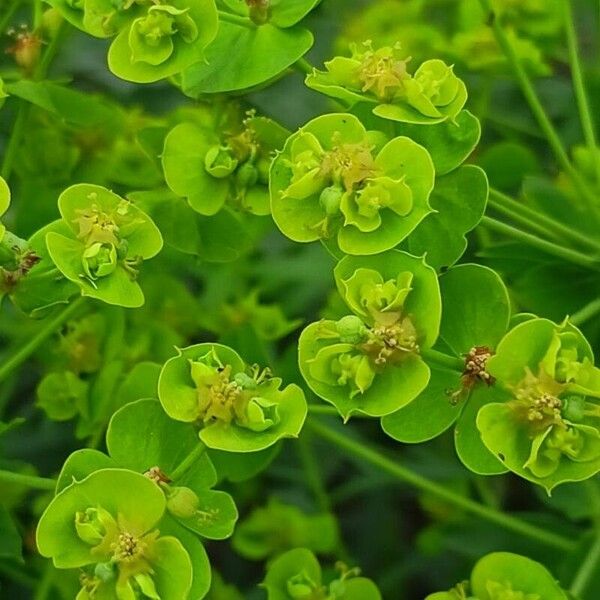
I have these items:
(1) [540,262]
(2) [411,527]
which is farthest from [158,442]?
(2) [411,527]

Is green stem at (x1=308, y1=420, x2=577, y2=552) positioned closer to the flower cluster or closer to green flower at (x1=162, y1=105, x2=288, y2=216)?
green flower at (x1=162, y1=105, x2=288, y2=216)

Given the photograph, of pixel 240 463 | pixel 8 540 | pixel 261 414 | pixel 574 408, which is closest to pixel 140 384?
pixel 240 463

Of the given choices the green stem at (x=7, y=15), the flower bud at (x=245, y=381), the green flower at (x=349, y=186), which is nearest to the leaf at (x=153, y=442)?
the flower bud at (x=245, y=381)

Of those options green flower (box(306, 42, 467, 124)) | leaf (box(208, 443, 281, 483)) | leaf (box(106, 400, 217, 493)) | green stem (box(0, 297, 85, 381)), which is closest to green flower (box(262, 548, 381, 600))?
leaf (box(208, 443, 281, 483))

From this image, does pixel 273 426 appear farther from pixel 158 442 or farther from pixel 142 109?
pixel 142 109

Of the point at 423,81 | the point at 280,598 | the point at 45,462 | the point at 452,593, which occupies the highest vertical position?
the point at 423,81

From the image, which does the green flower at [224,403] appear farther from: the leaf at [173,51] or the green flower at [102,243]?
the leaf at [173,51]
